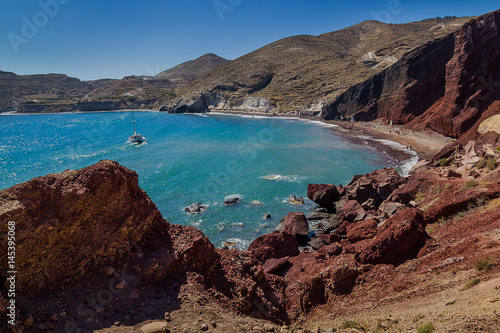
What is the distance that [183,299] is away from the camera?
7.20 m

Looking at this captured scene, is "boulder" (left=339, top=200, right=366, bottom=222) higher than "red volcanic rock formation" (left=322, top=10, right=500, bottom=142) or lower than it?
lower

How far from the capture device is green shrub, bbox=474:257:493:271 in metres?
7.74

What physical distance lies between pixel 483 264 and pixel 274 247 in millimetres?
9836

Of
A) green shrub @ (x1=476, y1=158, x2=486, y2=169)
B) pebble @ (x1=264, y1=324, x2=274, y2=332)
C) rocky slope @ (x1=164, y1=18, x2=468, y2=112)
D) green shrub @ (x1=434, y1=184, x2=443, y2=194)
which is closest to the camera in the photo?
pebble @ (x1=264, y1=324, x2=274, y2=332)

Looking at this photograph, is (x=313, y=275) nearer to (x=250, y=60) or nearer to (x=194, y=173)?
(x=194, y=173)

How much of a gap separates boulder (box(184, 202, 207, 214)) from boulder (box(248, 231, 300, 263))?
34.4ft

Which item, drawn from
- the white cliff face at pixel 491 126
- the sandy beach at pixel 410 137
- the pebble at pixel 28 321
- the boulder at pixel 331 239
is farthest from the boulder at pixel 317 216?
the sandy beach at pixel 410 137

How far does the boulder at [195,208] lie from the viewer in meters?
25.6

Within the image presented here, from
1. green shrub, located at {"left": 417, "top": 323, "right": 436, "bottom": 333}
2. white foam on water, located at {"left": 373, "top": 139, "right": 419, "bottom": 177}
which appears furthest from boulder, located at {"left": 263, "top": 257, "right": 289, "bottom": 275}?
white foam on water, located at {"left": 373, "top": 139, "right": 419, "bottom": 177}

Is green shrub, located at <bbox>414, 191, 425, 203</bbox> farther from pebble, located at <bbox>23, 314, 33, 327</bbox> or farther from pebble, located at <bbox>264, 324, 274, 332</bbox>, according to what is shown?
pebble, located at <bbox>23, 314, 33, 327</bbox>

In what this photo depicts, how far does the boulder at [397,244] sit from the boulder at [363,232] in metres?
4.60

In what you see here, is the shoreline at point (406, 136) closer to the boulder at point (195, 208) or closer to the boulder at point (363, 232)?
the boulder at point (363, 232)

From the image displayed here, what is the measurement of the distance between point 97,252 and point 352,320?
23.6ft

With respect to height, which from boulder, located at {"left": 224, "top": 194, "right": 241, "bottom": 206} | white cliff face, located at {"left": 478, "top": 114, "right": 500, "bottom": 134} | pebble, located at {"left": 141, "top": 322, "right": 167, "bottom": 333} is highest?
white cliff face, located at {"left": 478, "top": 114, "right": 500, "bottom": 134}
